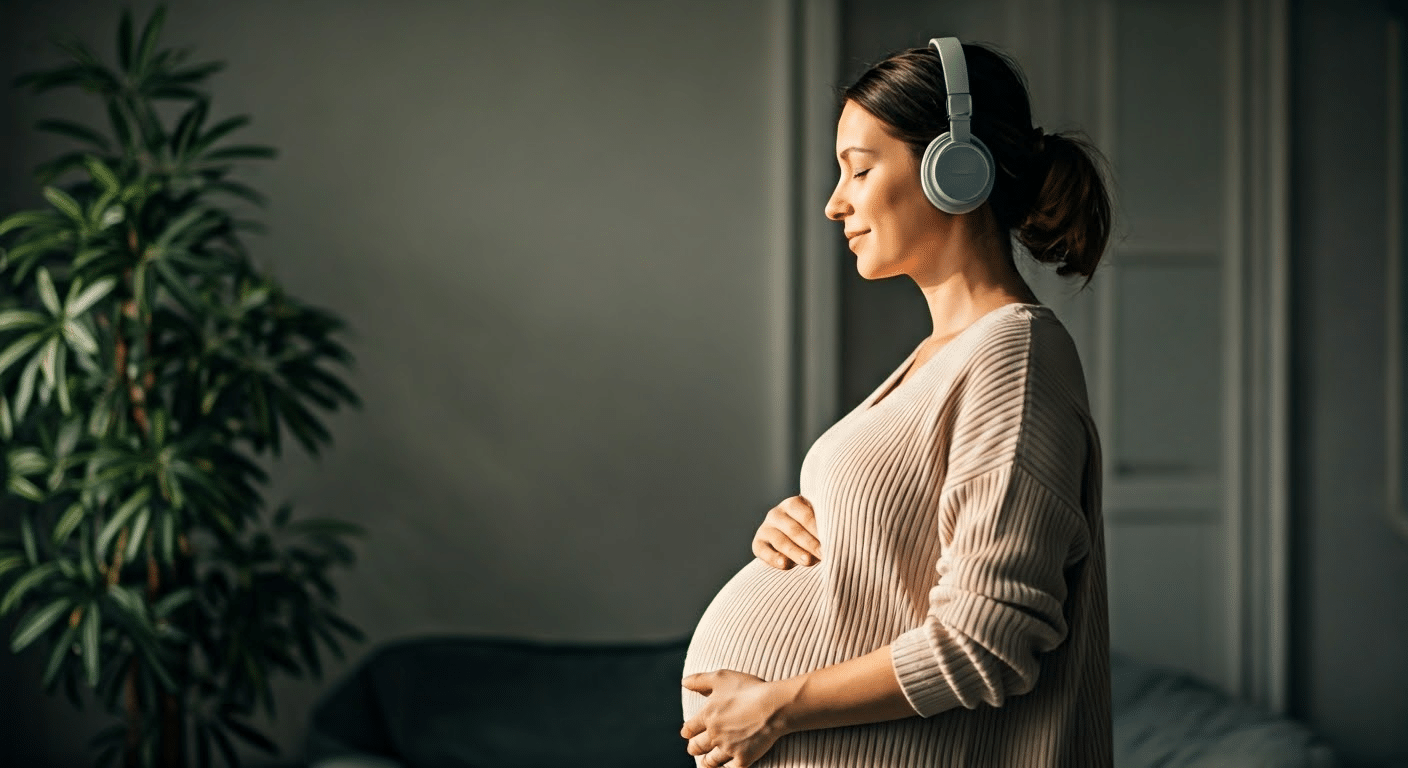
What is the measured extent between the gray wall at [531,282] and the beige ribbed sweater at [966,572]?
1.79 metres

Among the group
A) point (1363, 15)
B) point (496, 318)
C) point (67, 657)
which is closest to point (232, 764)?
point (67, 657)

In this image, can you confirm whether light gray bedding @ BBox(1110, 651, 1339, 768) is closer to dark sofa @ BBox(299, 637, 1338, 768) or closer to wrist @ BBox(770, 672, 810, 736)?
dark sofa @ BBox(299, 637, 1338, 768)

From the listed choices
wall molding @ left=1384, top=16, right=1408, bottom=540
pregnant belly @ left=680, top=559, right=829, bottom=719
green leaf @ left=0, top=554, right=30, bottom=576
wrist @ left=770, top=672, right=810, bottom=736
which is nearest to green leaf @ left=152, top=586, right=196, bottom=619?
green leaf @ left=0, top=554, right=30, bottom=576

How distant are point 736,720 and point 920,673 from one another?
0.17 metres

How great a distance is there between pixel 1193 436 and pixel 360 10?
88.6 inches

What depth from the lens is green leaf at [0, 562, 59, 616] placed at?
1.97 meters

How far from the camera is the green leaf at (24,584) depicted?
1.97 m

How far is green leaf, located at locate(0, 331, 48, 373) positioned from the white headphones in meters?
1.63

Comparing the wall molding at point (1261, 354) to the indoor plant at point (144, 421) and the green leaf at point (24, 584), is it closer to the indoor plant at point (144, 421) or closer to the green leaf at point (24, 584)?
the indoor plant at point (144, 421)

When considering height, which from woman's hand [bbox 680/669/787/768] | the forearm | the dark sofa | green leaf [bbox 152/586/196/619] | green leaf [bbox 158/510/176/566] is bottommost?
the dark sofa

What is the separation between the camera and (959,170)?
0.94 meters

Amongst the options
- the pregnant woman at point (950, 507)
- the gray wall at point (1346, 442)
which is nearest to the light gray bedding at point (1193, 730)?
the gray wall at point (1346, 442)

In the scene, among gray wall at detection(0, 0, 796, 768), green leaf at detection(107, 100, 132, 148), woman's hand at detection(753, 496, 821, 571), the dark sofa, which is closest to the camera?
woman's hand at detection(753, 496, 821, 571)

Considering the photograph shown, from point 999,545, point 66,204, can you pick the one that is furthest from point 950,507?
point 66,204
